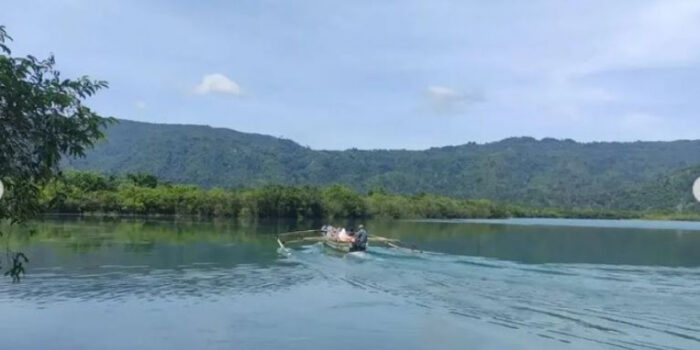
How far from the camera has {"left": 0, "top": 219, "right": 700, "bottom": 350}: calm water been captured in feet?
62.4

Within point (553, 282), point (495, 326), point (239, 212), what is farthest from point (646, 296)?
point (239, 212)

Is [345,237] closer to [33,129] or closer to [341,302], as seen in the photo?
[341,302]

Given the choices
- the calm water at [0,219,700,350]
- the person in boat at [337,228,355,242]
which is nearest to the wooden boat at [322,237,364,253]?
the person in boat at [337,228,355,242]

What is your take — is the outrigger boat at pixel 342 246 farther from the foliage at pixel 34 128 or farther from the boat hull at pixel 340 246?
the foliage at pixel 34 128

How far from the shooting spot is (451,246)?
5509cm

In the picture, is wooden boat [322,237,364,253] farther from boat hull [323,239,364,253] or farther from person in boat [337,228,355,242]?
person in boat [337,228,355,242]

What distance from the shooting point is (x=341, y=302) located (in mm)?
25875

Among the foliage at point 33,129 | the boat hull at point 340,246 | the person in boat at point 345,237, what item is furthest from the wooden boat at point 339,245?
the foliage at point 33,129

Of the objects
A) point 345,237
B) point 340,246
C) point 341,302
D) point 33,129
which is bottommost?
point 341,302

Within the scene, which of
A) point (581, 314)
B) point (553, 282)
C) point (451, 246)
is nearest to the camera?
point (581, 314)

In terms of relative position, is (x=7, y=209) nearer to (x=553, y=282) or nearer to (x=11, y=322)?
(x=11, y=322)

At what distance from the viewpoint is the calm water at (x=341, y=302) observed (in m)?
19.0

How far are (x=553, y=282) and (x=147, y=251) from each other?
24.9 meters

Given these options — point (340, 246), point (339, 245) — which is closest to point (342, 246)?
point (340, 246)
